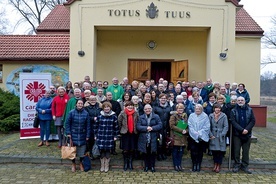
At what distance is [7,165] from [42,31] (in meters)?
11.8

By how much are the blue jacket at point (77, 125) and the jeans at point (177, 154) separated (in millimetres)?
2168

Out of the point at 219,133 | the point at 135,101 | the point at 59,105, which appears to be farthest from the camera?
the point at 59,105

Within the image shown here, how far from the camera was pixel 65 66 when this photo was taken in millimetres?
14102

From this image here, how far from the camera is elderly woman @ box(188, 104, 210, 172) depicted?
21.8ft

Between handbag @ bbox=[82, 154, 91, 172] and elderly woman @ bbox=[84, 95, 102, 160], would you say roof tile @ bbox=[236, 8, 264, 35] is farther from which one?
handbag @ bbox=[82, 154, 91, 172]

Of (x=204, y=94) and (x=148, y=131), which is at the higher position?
(x=204, y=94)

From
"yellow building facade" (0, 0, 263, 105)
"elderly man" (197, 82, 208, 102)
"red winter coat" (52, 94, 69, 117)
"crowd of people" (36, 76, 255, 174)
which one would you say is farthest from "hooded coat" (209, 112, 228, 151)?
"yellow building facade" (0, 0, 263, 105)

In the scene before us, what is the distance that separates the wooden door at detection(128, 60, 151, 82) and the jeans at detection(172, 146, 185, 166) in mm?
6911

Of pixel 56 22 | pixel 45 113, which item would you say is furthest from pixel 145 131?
pixel 56 22

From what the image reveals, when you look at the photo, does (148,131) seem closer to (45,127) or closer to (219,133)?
(219,133)

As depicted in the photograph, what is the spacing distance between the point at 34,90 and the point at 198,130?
5746 millimetres

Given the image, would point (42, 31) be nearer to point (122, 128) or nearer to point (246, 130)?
point (122, 128)

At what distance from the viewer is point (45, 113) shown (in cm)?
841

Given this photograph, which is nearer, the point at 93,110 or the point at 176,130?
the point at 176,130
